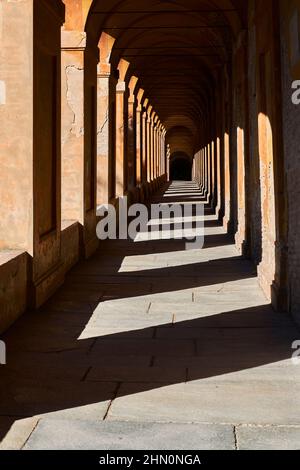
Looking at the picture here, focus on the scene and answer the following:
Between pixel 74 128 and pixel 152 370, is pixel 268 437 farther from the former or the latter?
pixel 74 128

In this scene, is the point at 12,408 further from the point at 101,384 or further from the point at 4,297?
the point at 4,297

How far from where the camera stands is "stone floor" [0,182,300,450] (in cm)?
393

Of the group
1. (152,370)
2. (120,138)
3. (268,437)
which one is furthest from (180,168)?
(268,437)

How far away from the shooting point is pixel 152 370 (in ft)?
17.3

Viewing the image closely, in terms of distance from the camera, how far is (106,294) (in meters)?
8.49

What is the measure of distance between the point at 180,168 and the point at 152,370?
230ft

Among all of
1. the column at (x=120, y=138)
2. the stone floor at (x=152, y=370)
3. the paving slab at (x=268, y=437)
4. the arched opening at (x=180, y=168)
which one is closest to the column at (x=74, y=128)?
the stone floor at (x=152, y=370)

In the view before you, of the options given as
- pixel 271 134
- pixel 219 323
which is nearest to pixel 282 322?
pixel 219 323

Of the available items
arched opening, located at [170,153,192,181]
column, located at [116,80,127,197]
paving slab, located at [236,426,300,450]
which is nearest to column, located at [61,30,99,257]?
column, located at [116,80,127,197]

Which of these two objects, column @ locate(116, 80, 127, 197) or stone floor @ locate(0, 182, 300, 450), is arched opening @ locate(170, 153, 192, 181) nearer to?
column @ locate(116, 80, 127, 197)

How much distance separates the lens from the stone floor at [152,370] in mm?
3928

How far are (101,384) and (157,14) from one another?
14.6m

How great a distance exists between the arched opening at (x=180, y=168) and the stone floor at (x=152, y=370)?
6505cm

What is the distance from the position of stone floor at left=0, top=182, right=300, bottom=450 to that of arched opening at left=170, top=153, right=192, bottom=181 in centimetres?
6505
